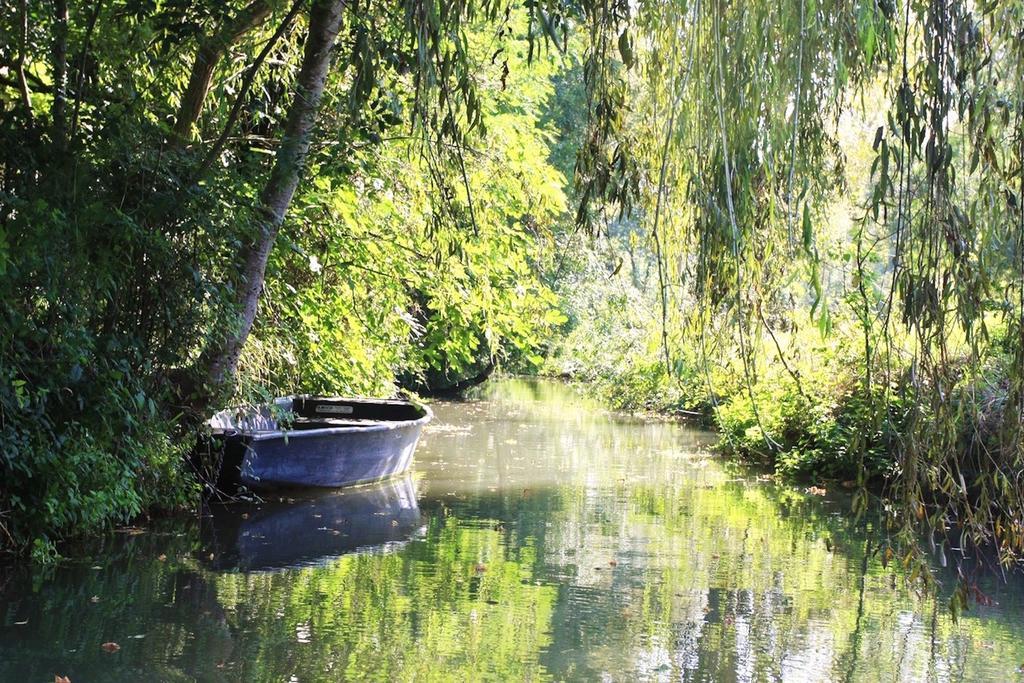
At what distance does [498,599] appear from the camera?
710 centimetres

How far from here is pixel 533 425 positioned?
65.4ft

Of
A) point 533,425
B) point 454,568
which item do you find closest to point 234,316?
point 454,568

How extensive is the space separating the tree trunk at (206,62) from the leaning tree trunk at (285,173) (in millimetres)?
569

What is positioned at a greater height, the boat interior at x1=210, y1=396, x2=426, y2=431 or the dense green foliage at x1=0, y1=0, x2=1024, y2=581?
the dense green foliage at x1=0, y1=0, x2=1024, y2=581

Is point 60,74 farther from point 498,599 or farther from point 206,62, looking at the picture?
point 498,599

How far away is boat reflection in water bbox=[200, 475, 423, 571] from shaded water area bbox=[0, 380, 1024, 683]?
32mm

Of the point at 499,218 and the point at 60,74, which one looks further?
the point at 499,218

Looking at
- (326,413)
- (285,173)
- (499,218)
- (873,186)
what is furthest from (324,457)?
(873,186)

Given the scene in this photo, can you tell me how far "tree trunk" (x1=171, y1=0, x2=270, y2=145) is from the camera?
26.6ft

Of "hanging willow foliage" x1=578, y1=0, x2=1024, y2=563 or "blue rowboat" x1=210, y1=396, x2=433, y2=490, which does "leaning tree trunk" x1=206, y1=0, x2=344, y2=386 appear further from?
"hanging willow foliage" x1=578, y1=0, x2=1024, y2=563

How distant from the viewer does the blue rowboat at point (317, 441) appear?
34.0ft

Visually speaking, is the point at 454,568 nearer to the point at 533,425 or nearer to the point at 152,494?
the point at 152,494

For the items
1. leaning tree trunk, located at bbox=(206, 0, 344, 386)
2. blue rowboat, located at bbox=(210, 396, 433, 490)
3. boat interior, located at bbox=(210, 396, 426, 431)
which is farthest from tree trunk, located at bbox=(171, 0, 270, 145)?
boat interior, located at bbox=(210, 396, 426, 431)

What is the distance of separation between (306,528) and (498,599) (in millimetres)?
2899
